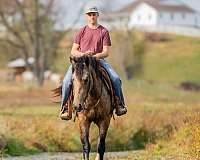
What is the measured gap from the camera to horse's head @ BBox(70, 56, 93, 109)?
12.7m

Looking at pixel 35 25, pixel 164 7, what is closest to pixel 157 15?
pixel 164 7

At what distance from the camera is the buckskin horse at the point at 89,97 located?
501 inches

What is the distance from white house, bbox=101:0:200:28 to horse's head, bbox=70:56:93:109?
12208 cm

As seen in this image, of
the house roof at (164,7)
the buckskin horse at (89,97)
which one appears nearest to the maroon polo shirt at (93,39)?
the buckskin horse at (89,97)

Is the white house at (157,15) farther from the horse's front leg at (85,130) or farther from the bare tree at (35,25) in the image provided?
the horse's front leg at (85,130)

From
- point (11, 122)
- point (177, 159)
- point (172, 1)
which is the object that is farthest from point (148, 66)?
point (177, 159)

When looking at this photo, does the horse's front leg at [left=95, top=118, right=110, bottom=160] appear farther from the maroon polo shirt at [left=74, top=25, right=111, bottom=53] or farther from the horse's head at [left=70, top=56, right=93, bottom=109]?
the maroon polo shirt at [left=74, top=25, right=111, bottom=53]

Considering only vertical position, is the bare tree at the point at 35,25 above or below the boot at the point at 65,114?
below

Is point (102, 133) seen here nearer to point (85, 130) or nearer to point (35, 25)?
point (85, 130)

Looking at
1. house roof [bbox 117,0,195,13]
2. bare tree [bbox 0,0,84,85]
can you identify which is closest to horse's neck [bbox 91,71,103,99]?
bare tree [bbox 0,0,84,85]

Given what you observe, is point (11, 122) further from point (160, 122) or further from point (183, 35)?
point (183, 35)

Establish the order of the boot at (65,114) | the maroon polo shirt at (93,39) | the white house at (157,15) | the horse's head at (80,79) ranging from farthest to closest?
the white house at (157,15), the boot at (65,114), the maroon polo shirt at (93,39), the horse's head at (80,79)

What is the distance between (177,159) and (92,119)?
109 inches

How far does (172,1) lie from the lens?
15288 cm
